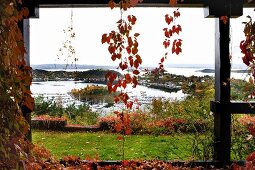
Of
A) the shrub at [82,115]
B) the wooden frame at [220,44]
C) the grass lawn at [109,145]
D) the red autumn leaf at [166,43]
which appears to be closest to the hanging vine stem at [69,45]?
the wooden frame at [220,44]

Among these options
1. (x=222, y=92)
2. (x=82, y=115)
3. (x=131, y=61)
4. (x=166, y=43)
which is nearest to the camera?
(x=131, y=61)

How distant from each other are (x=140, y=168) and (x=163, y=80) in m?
2.49

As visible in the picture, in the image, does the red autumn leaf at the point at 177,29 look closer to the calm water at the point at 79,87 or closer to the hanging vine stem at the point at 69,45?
the hanging vine stem at the point at 69,45

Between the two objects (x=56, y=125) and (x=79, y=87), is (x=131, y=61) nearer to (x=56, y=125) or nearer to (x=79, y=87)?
(x=79, y=87)

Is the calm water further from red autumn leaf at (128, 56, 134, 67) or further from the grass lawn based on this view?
red autumn leaf at (128, 56, 134, 67)

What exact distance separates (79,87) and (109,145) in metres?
1.09

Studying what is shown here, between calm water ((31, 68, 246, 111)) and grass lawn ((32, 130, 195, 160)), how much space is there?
54 cm

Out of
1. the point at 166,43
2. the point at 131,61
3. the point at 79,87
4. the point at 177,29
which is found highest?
the point at 177,29

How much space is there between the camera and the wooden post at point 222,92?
4250mm

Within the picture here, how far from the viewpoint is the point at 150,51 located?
573 centimetres

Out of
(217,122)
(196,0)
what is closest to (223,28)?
(196,0)

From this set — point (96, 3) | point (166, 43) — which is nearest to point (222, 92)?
point (166, 43)

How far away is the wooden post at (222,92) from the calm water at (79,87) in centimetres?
211

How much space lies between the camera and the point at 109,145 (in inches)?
264
